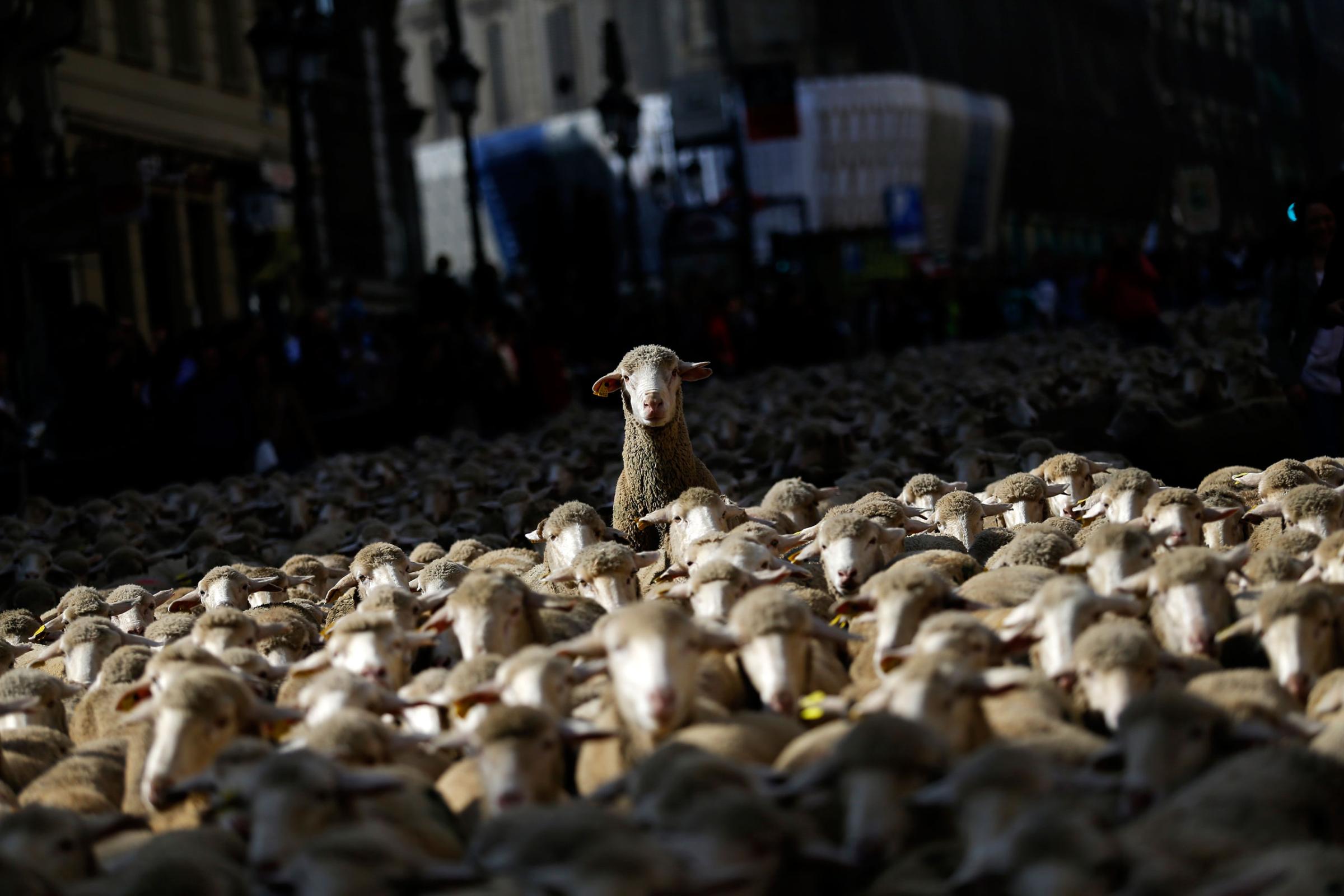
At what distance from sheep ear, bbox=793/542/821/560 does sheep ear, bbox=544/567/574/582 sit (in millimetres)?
878

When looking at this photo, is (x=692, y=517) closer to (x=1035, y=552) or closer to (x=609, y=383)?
(x=609, y=383)

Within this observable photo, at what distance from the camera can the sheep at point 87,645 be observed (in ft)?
20.0

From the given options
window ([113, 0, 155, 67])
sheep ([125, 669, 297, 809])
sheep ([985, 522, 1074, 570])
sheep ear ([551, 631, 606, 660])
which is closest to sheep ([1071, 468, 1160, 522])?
sheep ([985, 522, 1074, 570])

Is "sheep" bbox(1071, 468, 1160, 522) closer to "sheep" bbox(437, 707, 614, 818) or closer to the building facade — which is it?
"sheep" bbox(437, 707, 614, 818)

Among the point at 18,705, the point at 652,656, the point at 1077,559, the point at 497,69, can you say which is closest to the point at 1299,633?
the point at 1077,559

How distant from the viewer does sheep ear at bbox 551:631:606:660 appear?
471cm

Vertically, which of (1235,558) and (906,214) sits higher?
(906,214)

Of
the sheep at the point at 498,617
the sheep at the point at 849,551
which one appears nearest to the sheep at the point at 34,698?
the sheep at the point at 498,617

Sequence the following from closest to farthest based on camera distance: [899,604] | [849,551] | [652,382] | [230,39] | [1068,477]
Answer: [899,604] → [849,551] → [652,382] → [1068,477] → [230,39]

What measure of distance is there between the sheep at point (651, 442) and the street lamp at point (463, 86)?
12448mm

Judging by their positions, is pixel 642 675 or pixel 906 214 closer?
pixel 642 675

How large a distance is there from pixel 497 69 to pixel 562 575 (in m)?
75.4

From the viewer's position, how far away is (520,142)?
6475 centimetres

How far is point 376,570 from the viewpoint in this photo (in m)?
7.08
